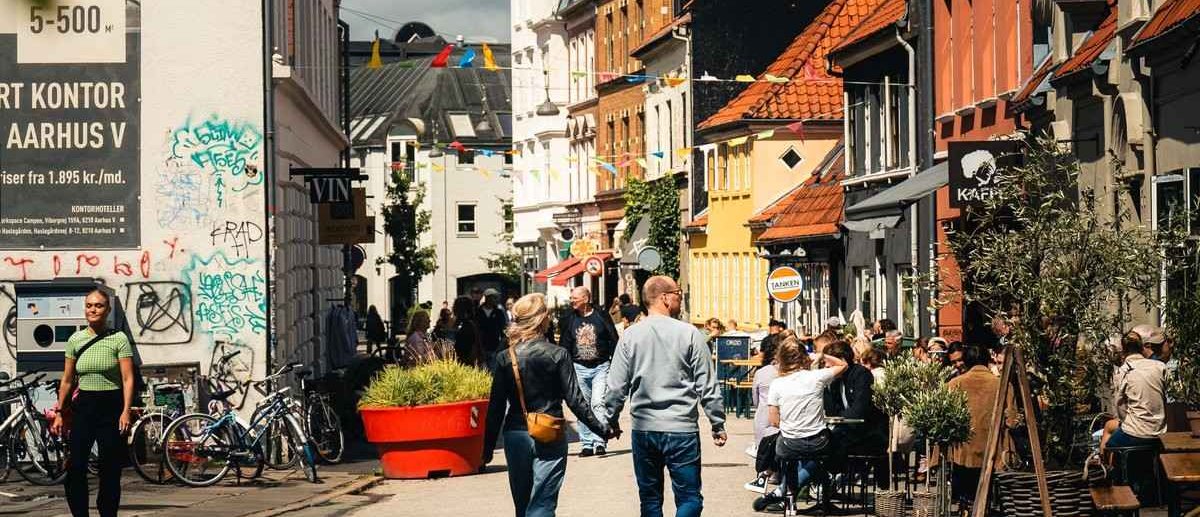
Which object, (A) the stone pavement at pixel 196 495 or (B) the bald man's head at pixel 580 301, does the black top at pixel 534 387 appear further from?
Answer: (B) the bald man's head at pixel 580 301

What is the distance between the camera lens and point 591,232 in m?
67.8

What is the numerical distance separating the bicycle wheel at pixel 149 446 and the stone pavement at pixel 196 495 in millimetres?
129

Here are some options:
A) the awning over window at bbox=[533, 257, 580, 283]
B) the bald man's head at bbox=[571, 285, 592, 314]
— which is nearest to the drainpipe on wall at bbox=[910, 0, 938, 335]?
the bald man's head at bbox=[571, 285, 592, 314]

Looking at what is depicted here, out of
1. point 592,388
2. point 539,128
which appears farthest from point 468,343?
point 539,128

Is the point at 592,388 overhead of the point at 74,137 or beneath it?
beneath

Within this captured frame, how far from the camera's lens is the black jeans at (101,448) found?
13047 mm

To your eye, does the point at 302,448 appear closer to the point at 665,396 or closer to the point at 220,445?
the point at 220,445

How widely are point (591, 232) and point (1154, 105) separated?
1954 inches

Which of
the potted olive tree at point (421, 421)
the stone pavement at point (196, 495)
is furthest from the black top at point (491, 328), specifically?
the potted olive tree at point (421, 421)

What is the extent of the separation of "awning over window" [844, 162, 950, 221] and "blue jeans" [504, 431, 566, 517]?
13.1 meters

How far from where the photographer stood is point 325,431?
20172 millimetres

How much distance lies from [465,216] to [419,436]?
72656 mm

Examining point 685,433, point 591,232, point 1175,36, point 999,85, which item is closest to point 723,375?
point 999,85

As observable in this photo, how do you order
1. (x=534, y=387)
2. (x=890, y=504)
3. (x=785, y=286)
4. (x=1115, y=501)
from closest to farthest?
(x=1115, y=501)
(x=534, y=387)
(x=890, y=504)
(x=785, y=286)
